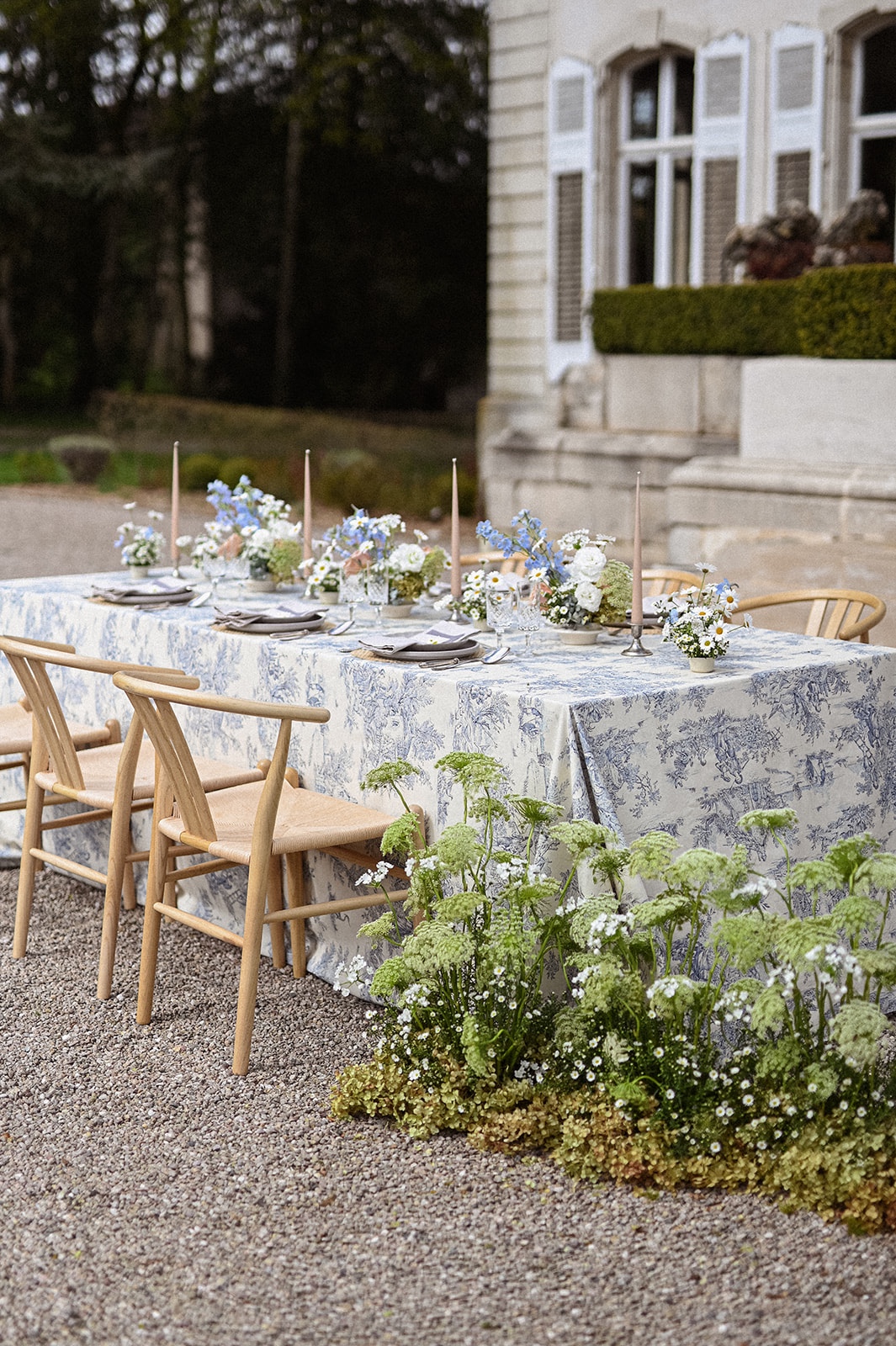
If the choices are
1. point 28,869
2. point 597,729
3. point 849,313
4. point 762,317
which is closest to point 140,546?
point 28,869

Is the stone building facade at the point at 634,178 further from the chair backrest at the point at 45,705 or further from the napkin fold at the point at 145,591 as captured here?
the chair backrest at the point at 45,705

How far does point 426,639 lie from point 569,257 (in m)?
12.3

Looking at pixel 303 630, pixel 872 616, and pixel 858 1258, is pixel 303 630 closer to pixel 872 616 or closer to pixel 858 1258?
pixel 872 616

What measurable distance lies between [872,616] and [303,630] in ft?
5.52

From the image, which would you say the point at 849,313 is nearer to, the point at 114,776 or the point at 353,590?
the point at 353,590

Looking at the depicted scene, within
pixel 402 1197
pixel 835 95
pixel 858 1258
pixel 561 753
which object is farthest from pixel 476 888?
pixel 835 95

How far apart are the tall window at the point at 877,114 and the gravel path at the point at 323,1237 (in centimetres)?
1173

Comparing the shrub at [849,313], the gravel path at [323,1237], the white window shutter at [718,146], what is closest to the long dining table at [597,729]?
the gravel path at [323,1237]

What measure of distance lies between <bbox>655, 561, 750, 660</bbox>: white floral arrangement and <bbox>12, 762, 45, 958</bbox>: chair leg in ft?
5.88

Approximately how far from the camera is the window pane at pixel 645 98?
1492 centimetres

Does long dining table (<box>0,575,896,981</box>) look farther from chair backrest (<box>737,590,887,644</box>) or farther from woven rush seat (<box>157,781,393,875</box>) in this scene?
chair backrest (<box>737,590,887,644</box>)

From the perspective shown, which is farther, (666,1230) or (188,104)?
(188,104)

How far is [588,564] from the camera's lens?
4164 mm

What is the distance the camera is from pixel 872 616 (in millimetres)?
4699
